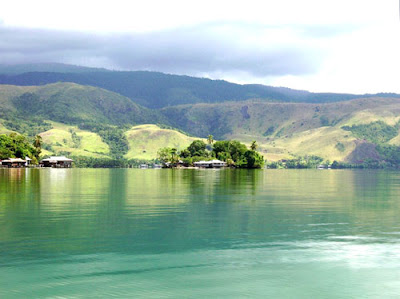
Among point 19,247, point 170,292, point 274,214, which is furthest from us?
point 274,214

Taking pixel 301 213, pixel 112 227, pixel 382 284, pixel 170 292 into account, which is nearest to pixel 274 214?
pixel 301 213

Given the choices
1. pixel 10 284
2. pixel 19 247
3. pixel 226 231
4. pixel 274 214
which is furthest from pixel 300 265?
pixel 274 214

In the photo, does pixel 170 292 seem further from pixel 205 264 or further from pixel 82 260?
pixel 82 260

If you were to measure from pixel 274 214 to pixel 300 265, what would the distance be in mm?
21536

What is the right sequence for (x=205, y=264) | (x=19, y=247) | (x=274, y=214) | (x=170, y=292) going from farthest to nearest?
(x=274, y=214), (x=19, y=247), (x=205, y=264), (x=170, y=292)

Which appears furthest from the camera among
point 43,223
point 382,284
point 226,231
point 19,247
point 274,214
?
point 274,214

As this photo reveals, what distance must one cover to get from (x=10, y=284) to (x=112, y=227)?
1604 cm

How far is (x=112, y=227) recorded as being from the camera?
39.8 metres

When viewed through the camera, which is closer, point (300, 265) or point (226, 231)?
point (300, 265)

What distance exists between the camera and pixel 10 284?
2391 centimetres

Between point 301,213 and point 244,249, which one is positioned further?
Answer: point 301,213

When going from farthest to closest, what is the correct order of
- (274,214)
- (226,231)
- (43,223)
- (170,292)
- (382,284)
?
(274,214) < (43,223) < (226,231) < (382,284) < (170,292)

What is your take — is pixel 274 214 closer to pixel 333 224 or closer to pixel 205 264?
pixel 333 224

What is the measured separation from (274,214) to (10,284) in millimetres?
30375
